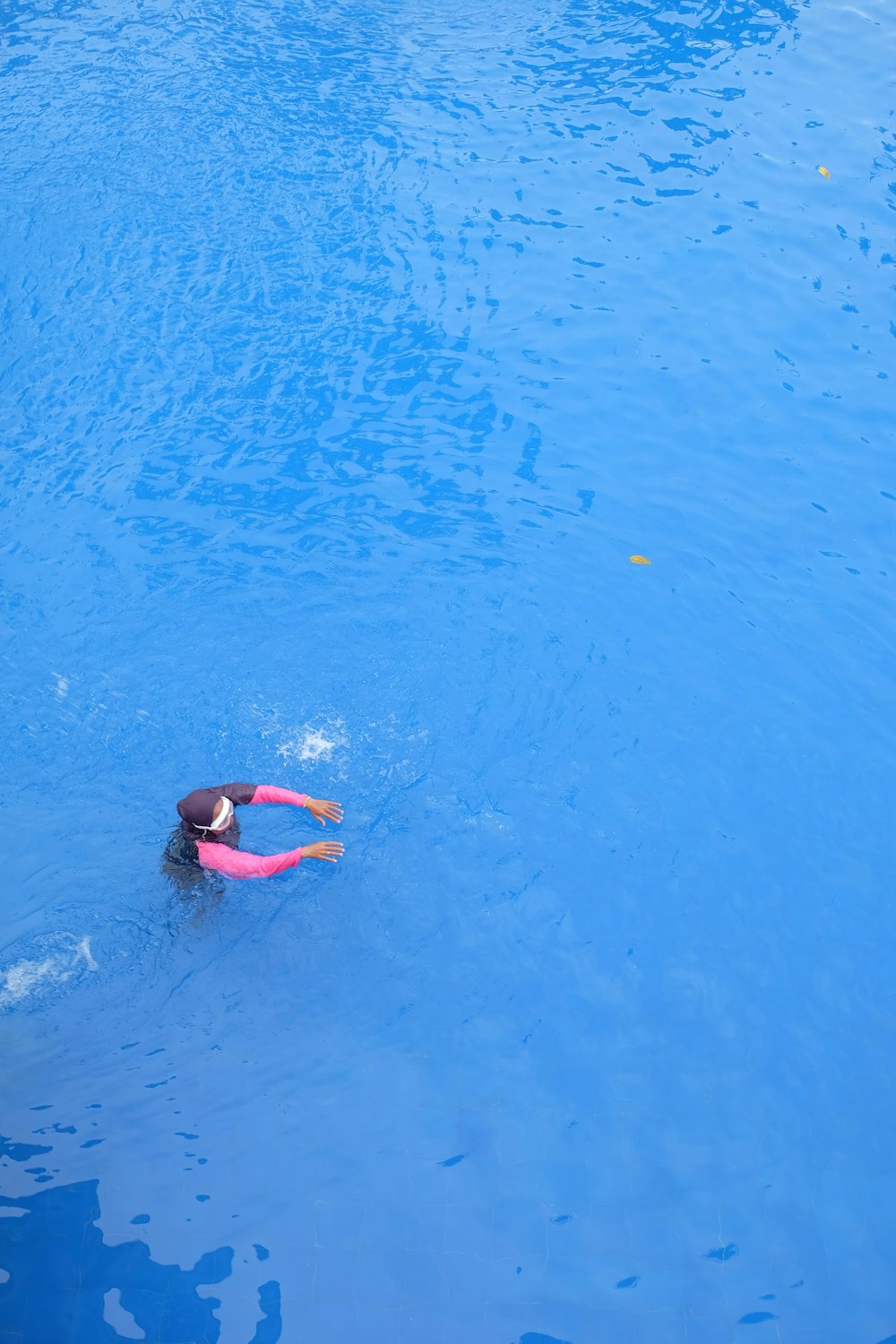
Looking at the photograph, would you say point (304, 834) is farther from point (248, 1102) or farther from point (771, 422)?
point (771, 422)

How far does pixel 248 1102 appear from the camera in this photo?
4910mm

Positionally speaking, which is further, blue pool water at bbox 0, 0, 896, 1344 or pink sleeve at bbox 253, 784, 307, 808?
pink sleeve at bbox 253, 784, 307, 808

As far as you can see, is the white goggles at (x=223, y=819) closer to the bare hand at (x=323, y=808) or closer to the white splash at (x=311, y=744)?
the bare hand at (x=323, y=808)

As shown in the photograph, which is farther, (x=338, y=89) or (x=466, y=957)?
(x=338, y=89)

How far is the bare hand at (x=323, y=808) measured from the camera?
517 cm

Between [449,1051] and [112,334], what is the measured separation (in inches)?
233

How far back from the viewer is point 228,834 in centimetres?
500

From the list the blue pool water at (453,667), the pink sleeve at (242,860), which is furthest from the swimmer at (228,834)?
the blue pool water at (453,667)

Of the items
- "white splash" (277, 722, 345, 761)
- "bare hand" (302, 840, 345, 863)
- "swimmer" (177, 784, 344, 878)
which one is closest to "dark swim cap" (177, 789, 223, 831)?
"swimmer" (177, 784, 344, 878)

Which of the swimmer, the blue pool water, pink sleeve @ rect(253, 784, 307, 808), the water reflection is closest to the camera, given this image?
the water reflection

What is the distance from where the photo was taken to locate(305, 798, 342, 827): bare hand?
17.0ft

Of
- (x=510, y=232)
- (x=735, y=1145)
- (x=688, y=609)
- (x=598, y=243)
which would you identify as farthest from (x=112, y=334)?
(x=735, y=1145)

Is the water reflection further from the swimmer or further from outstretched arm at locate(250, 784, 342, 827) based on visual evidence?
outstretched arm at locate(250, 784, 342, 827)

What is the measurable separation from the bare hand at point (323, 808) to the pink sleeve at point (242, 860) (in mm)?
316
